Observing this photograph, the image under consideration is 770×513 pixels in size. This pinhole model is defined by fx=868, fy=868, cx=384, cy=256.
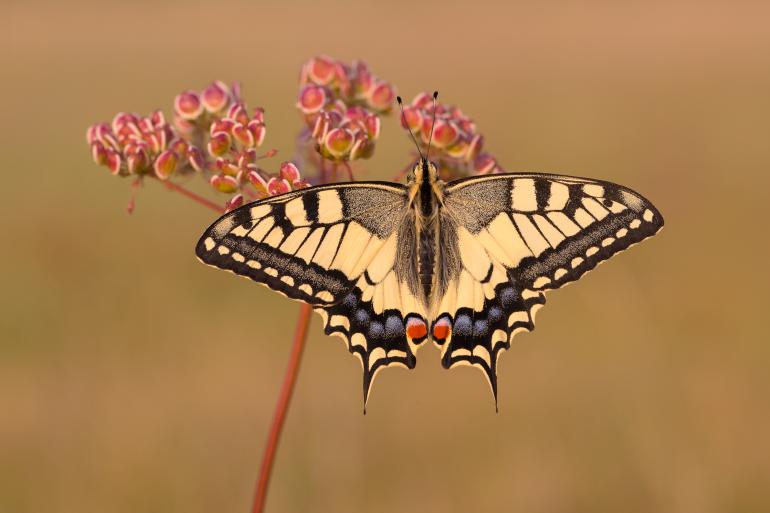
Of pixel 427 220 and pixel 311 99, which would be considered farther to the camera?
pixel 311 99

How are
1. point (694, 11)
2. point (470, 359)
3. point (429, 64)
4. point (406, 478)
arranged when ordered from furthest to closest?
point (694, 11), point (429, 64), point (406, 478), point (470, 359)

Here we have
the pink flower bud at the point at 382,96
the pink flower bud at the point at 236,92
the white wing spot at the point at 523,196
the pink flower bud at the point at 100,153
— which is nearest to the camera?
the white wing spot at the point at 523,196

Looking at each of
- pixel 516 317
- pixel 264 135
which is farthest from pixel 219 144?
pixel 516 317

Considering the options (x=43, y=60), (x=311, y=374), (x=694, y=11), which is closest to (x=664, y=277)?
(x=311, y=374)

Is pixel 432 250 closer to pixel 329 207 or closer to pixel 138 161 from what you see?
pixel 329 207

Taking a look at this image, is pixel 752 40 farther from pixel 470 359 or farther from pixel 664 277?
pixel 470 359

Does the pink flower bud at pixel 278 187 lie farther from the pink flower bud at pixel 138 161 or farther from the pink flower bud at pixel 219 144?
the pink flower bud at pixel 138 161

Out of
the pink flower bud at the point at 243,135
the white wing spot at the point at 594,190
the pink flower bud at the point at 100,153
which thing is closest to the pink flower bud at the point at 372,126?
the pink flower bud at the point at 243,135
